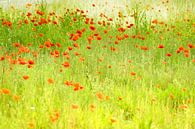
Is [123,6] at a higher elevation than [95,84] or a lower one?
higher

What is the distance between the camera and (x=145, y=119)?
362cm

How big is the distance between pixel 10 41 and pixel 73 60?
1.23 meters

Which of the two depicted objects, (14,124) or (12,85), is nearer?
(14,124)

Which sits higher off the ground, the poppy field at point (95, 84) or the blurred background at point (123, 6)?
the blurred background at point (123, 6)

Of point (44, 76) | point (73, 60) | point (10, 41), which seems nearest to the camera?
point (44, 76)

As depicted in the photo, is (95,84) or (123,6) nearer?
(95,84)

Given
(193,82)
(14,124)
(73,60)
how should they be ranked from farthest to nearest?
(73,60) → (193,82) → (14,124)

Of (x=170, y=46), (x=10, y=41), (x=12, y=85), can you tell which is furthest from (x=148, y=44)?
(x=12, y=85)

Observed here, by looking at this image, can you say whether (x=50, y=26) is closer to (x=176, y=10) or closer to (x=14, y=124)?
(x=176, y=10)

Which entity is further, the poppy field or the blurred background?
the blurred background

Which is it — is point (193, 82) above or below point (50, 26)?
below

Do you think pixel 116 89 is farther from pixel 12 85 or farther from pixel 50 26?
pixel 50 26

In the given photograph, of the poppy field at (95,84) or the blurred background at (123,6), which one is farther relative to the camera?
the blurred background at (123,6)

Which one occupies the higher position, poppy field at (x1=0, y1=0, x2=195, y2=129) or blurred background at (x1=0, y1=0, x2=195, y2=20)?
blurred background at (x1=0, y1=0, x2=195, y2=20)
